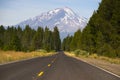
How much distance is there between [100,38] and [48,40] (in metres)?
122

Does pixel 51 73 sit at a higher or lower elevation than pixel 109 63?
lower

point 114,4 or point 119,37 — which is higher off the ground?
point 114,4

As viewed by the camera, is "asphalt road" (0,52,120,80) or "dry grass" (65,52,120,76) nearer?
"asphalt road" (0,52,120,80)

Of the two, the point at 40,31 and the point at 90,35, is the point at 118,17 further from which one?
the point at 40,31

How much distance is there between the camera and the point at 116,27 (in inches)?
1656

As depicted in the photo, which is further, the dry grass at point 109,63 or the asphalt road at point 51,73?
the dry grass at point 109,63

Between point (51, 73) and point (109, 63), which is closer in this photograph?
point (51, 73)

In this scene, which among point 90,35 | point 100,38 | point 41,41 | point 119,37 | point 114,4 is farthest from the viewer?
point 41,41

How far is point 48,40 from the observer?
171625 mm

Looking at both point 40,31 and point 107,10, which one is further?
point 40,31

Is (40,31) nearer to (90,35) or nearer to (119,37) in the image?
(90,35)

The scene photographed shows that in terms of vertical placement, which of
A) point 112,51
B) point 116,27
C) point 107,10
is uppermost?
point 107,10

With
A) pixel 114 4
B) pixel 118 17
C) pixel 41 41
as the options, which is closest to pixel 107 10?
pixel 114 4

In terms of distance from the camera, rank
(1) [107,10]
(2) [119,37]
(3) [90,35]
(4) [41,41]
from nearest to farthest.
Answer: (2) [119,37], (1) [107,10], (3) [90,35], (4) [41,41]
